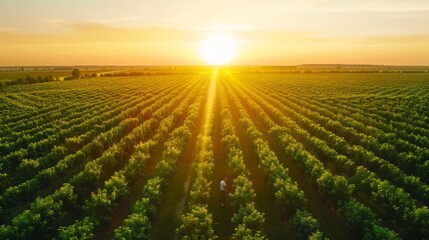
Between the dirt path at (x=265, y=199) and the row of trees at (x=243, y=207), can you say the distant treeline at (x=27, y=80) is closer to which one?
the dirt path at (x=265, y=199)

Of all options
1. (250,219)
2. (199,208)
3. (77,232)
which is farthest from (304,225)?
(77,232)

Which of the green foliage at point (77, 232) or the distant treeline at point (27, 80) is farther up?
the distant treeline at point (27, 80)

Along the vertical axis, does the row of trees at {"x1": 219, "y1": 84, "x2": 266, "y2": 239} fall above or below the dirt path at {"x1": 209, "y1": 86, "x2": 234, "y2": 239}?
above

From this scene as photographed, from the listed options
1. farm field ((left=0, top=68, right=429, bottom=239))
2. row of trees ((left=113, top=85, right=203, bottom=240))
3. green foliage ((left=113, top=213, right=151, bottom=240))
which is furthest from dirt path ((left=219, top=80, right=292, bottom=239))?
green foliage ((left=113, top=213, right=151, bottom=240))

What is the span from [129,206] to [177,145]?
8.41 meters

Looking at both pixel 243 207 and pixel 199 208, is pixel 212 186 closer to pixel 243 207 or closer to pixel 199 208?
pixel 243 207

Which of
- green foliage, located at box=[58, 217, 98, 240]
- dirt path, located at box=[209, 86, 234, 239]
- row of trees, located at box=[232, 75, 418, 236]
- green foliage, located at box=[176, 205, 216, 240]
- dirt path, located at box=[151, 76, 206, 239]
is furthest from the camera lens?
row of trees, located at box=[232, 75, 418, 236]

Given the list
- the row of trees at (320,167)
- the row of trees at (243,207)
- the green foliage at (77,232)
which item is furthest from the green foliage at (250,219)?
the green foliage at (77,232)

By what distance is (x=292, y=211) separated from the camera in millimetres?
17844

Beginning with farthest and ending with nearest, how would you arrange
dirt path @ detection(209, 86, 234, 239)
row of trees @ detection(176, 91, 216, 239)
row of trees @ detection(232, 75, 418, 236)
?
row of trees @ detection(232, 75, 418, 236), dirt path @ detection(209, 86, 234, 239), row of trees @ detection(176, 91, 216, 239)

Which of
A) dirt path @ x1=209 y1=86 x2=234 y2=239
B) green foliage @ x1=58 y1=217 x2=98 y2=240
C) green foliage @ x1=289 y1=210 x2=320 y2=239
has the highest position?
green foliage @ x1=58 y1=217 x2=98 y2=240

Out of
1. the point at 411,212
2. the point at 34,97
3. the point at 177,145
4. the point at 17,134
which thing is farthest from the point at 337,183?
the point at 34,97

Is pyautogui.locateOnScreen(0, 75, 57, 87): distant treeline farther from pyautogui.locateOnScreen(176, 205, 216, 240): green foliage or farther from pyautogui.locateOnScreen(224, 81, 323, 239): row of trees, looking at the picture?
pyautogui.locateOnScreen(176, 205, 216, 240): green foliage

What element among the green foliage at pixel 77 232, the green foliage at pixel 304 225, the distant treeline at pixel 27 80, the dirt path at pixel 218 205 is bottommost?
the dirt path at pixel 218 205
